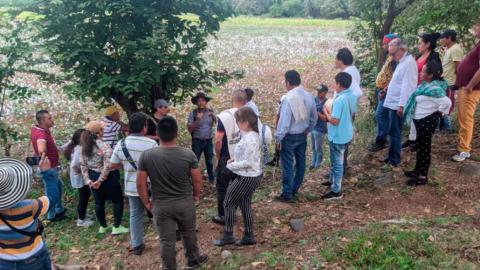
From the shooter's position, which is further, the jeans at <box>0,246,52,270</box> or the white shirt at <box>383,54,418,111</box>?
the white shirt at <box>383,54,418,111</box>

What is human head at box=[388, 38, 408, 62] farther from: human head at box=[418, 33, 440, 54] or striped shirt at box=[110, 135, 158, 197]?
striped shirt at box=[110, 135, 158, 197]

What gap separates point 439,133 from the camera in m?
9.29

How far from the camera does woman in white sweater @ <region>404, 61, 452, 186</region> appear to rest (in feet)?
20.5

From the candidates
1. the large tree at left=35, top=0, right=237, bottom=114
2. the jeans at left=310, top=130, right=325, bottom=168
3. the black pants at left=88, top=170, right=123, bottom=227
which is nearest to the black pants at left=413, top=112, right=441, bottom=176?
the jeans at left=310, top=130, right=325, bottom=168

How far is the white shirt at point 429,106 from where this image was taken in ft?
20.4

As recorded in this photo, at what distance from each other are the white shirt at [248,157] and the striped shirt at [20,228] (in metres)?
2.13

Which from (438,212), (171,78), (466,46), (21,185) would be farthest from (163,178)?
(466,46)

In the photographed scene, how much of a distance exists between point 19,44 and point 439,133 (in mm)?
8607

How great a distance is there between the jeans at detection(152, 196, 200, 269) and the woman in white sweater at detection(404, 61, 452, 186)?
3.83 metres

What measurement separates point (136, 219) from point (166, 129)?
5.67 feet

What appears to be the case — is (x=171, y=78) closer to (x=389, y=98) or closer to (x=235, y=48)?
(x=389, y=98)

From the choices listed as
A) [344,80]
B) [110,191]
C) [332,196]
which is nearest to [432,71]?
[344,80]

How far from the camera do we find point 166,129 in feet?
14.5

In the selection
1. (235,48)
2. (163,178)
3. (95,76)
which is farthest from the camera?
(235,48)
